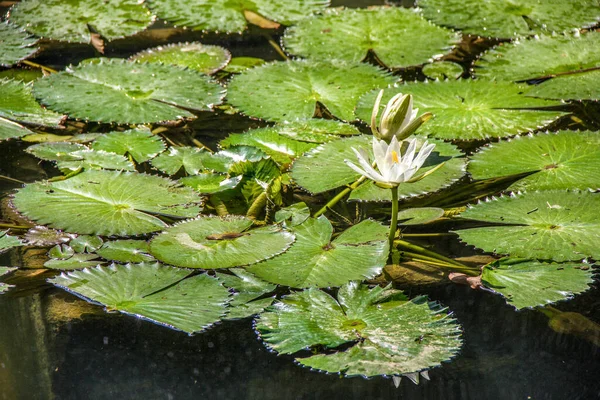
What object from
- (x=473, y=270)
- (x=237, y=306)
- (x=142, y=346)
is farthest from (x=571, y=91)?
(x=142, y=346)

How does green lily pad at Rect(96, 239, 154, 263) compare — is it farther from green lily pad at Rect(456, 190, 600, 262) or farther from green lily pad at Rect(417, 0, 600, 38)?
green lily pad at Rect(417, 0, 600, 38)

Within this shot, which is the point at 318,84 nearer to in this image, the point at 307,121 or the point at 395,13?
the point at 307,121

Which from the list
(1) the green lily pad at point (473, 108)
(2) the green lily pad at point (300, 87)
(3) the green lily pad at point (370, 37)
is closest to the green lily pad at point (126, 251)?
(2) the green lily pad at point (300, 87)

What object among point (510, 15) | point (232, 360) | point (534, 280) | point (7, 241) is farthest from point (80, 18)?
point (534, 280)

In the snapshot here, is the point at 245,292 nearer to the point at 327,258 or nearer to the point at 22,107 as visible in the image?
the point at 327,258

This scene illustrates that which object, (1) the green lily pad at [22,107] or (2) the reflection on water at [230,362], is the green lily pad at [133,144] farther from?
(2) the reflection on water at [230,362]
